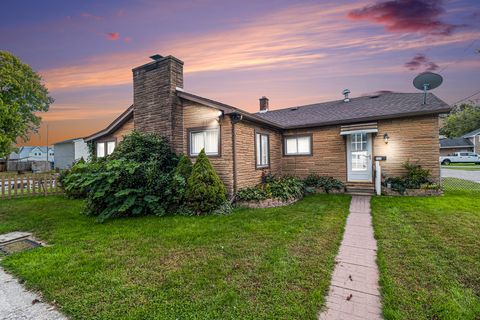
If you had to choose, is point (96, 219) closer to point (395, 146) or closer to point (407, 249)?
point (407, 249)

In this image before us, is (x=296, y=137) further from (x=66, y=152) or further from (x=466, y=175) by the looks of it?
(x=66, y=152)

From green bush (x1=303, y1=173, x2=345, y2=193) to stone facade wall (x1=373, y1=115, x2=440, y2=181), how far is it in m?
1.87

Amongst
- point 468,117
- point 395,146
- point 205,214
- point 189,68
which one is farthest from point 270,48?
point 468,117

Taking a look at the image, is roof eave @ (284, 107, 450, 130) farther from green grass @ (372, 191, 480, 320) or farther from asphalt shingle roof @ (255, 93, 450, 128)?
green grass @ (372, 191, 480, 320)

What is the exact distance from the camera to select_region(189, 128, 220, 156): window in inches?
321

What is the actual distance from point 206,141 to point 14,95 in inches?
894

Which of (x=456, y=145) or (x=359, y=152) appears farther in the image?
(x=456, y=145)

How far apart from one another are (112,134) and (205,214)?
26.2 ft

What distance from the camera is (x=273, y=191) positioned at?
327 inches

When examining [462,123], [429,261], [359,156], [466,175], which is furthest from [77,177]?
[462,123]

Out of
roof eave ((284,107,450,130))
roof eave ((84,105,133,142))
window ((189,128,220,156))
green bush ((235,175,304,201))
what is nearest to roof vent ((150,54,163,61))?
roof eave ((84,105,133,142))

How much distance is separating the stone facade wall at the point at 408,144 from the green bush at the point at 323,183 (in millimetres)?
1874

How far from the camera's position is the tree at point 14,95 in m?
17.6

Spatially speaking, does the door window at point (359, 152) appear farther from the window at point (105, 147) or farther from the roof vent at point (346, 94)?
the window at point (105, 147)
